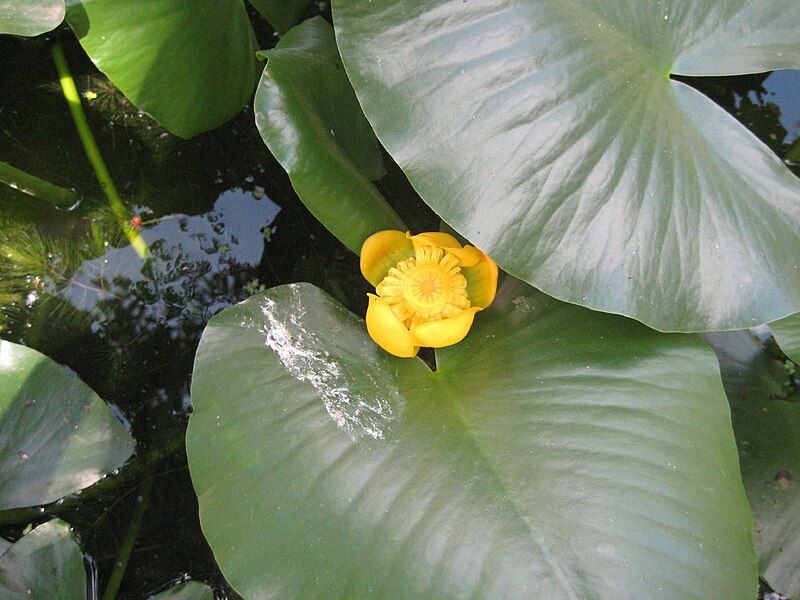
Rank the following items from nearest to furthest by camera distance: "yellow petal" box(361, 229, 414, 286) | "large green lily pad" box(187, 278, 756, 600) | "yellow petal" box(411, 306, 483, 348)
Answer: "large green lily pad" box(187, 278, 756, 600)
"yellow petal" box(411, 306, 483, 348)
"yellow petal" box(361, 229, 414, 286)

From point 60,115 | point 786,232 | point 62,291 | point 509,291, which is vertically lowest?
point 62,291

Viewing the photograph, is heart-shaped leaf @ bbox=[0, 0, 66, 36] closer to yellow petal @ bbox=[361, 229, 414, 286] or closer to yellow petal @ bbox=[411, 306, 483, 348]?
yellow petal @ bbox=[361, 229, 414, 286]

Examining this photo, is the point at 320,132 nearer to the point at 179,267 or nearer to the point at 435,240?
the point at 435,240

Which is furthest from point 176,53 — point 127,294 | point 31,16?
point 127,294

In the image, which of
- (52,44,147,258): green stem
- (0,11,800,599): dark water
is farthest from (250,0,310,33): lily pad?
(52,44,147,258): green stem

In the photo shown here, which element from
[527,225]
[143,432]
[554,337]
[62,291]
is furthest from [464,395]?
[62,291]

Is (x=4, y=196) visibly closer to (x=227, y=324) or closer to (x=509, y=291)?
(x=227, y=324)

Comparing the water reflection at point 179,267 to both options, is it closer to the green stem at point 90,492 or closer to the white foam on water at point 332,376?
the green stem at point 90,492
